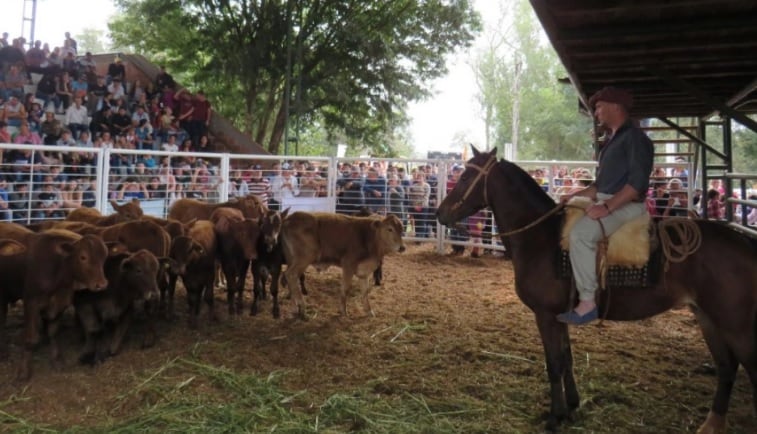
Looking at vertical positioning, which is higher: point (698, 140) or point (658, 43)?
point (658, 43)

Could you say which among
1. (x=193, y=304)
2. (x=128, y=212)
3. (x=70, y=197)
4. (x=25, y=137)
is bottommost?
(x=193, y=304)

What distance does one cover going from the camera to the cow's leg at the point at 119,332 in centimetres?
579

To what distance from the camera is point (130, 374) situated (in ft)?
17.3

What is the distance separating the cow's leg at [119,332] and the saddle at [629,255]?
4.61m

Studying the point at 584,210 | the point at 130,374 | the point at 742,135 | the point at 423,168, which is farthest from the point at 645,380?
the point at 742,135

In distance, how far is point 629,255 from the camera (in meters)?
4.18

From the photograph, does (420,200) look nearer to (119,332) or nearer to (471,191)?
(471,191)

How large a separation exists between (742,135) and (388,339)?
30790 mm

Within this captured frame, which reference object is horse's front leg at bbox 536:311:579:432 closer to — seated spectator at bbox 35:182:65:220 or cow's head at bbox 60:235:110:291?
cow's head at bbox 60:235:110:291

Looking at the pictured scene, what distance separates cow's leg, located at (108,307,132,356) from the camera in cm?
579

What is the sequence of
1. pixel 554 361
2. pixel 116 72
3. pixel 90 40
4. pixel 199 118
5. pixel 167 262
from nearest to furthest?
pixel 554 361
pixel 167 262
pixel 116 72
pixel 199 118
pixel 90 40

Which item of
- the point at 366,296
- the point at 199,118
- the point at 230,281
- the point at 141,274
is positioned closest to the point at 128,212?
the point at 230,281

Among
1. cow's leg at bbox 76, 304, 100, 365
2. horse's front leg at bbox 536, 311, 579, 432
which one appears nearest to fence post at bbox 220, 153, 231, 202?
cow's leg at bbox 76, 304, 100, 365

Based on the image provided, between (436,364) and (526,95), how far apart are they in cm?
4886
